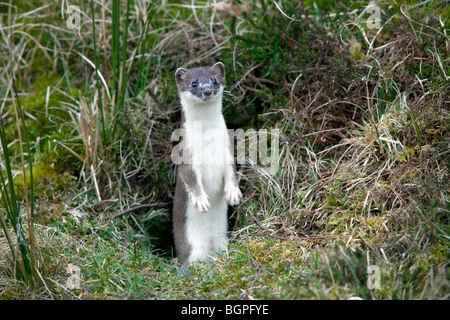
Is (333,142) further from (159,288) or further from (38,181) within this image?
(38,181)

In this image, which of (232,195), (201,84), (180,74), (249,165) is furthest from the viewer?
(249,165)

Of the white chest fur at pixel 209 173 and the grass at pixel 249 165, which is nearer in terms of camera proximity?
the grass at pixel 249 165

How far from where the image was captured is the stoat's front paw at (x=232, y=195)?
196 inches

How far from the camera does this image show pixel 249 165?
221 inches

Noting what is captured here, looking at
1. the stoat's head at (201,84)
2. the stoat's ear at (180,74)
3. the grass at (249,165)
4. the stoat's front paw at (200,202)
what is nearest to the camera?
the grass at (249,165)

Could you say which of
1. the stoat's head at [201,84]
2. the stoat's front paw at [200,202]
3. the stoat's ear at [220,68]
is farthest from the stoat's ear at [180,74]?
the stoat's front paw at [200,202]

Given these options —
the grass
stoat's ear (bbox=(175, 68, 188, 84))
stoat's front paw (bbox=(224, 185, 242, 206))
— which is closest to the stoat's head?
stoat's ear (bbox=(175, 68, 188, 84))

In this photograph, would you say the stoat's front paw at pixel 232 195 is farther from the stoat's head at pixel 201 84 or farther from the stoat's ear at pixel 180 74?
the stoat's ear at pixel 180 74

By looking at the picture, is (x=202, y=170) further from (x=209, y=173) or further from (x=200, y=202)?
(x=200, y=202)

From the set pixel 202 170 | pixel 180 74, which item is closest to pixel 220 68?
pixel 180 74

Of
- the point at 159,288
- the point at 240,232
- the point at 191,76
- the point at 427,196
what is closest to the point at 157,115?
the point at 191,76

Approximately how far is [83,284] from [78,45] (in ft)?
12.8

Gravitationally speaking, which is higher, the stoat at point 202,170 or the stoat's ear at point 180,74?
the stoat's ear at point 180,74

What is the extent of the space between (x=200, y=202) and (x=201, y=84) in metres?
1.21
